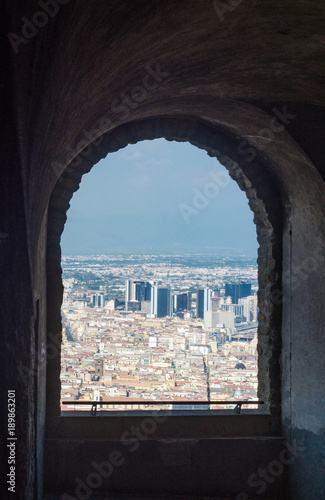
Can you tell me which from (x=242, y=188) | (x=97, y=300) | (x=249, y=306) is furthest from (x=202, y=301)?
(x=242, y=188)

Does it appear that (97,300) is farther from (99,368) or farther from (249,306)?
(249,306)

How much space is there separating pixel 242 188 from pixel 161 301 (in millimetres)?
1986

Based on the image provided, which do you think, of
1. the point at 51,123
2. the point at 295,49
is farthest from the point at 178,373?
the point at 51,123

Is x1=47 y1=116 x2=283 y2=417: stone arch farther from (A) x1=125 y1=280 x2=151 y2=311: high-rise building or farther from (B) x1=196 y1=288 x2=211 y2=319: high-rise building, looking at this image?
(A) x1=125 y1=280 x2=151 y2=311: high-rise building

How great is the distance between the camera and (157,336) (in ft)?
20.9

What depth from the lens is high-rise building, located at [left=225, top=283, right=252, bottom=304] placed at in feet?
22.8

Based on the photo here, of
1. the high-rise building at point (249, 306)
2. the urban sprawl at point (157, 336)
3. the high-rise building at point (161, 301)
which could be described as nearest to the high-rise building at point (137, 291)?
the urban sprawl at point (157, 336)

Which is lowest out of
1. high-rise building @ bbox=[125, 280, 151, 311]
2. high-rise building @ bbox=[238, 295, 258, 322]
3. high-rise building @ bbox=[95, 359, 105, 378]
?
high-rise building @ bbox=[95, 359, 105, 378]

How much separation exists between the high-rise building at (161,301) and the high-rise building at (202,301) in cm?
41

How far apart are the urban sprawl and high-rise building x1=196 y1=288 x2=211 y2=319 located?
15 millimetres

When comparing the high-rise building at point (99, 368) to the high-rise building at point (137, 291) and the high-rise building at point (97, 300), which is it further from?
the high-rise building at point (137, 291)

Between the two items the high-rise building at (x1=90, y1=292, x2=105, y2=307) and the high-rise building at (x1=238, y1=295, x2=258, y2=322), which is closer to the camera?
the high-rise building at (x1=238, y1=295, x2=258, y2=322)

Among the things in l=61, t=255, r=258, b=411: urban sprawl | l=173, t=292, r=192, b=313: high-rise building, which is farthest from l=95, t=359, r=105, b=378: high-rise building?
l=173, t=292, r=192, b=313: high-rise building

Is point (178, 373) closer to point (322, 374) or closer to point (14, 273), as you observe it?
point (322, 374)
